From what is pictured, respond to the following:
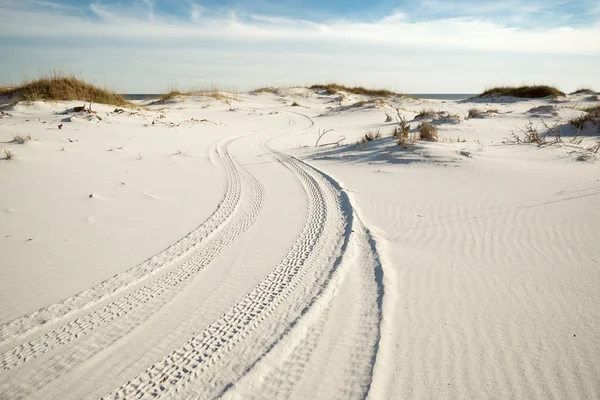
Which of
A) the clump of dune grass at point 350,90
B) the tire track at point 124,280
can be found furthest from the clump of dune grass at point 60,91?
the clump of dune grass at point 350,90

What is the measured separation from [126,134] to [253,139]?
348 centimetres

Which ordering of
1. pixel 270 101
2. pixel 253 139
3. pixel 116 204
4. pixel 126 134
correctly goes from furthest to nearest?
pixel 270 101 → pixel 253 139 → pixel 126 134 → pixel 116 204

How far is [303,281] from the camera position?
8.16 ft

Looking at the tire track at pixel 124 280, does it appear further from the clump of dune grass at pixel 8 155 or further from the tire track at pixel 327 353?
the clump of dune grass at pixel 8 155

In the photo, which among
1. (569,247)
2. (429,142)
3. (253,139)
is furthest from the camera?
(253,139)

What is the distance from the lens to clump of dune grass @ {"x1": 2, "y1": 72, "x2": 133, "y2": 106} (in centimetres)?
1191

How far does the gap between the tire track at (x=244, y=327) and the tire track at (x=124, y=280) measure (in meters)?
0.87

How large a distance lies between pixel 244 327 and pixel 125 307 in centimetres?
88

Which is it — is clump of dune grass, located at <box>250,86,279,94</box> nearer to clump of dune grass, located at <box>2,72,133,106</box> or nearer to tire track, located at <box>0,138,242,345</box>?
clump of dune grass, located at <box>2,72,133,106</box>

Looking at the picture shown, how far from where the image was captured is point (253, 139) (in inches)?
386

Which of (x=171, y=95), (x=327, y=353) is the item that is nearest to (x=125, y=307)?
(x=327, y=353)

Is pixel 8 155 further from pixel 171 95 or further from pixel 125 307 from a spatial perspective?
pixel 171 95

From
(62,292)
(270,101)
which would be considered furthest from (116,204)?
(270,101)

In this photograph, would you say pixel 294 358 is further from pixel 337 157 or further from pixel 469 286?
pixel 337 157
